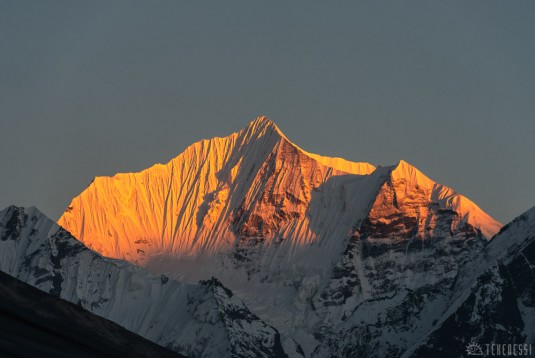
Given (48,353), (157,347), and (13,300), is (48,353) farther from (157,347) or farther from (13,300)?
(157,347)

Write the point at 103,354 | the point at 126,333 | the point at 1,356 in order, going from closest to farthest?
the point at 1,356 < the point at 103,354 < the point at 126,333

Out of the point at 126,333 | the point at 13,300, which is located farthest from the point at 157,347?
the point at 13,300

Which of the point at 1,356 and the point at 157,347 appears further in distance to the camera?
the point at 157,347

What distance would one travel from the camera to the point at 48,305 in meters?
19.7

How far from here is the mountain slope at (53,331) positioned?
719 inches

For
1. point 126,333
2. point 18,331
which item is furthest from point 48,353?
point 126,333

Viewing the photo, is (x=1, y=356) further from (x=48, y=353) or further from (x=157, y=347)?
(x=157, y=347)

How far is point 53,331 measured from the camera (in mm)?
18781

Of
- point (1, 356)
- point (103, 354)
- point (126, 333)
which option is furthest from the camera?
point (126, 333)

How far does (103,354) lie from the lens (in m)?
19.1

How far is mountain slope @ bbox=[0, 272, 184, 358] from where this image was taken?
18250 millimetres

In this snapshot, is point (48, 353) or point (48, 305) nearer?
point (48, 353)

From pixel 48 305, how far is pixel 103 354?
110 centimetres

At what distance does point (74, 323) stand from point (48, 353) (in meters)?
1.29
